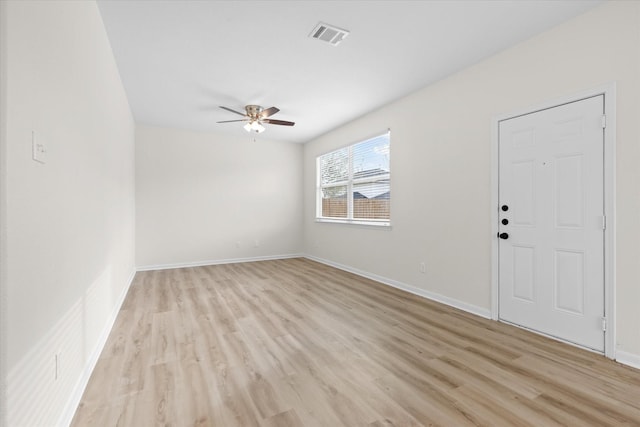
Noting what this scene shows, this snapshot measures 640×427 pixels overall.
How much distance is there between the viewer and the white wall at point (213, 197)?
569 cm

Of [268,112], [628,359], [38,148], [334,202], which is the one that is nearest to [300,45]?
[268,112]

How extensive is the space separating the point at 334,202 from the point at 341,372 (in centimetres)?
426

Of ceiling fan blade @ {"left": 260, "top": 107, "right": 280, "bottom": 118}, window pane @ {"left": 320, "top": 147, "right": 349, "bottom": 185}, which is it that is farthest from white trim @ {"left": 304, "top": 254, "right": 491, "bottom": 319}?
ceiling fan blade @ {"left": 260, "top": 107, "right": 280, "bottom": 118}

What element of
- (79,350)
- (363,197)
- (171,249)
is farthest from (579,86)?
(171,249)

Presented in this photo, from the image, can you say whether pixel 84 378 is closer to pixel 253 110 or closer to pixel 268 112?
pixel 268 112

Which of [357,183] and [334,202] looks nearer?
[357,183]

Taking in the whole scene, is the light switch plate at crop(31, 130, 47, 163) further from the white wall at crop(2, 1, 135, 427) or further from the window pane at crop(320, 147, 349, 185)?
the window pane at crop(320, 147, 349, 185)

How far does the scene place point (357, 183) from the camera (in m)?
5.37

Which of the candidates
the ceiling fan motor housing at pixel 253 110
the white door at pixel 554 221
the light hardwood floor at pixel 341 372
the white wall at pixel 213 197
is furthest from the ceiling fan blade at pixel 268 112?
the white door at pixel 554 221

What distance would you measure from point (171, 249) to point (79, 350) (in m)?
4.23

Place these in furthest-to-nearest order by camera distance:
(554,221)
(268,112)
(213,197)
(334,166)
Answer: (213,197) → (334,166) → (268,112) → (554,221)

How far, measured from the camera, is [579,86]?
2.47m

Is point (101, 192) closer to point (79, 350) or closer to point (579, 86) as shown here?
point (79, 350)

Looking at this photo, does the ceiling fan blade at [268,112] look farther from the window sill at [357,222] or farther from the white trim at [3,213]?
the white trim at [3,213]
